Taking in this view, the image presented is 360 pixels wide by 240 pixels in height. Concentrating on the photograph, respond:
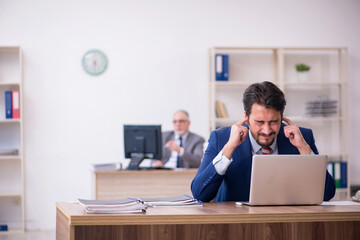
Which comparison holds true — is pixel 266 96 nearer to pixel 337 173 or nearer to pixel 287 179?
pixel 287 179

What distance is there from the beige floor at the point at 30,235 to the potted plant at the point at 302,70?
3552mm

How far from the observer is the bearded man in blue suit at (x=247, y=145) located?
2783mm

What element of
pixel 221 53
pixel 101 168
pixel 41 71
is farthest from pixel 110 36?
pixel 101 168

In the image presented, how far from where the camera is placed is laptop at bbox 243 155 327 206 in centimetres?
253

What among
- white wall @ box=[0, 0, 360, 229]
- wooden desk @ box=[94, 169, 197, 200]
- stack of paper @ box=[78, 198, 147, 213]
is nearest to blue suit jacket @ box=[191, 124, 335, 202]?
stack of paper @ box=[78, 198, 147, 213]

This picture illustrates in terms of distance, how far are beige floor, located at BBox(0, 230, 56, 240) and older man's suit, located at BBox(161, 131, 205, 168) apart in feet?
5.12

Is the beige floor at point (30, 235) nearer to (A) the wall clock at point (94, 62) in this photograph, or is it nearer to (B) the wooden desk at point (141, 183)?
(B) the wooden desk at point (141, 183)

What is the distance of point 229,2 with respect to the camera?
7020mm

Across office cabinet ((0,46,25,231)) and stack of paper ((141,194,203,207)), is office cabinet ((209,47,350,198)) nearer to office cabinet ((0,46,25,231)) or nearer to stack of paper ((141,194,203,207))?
office cabinet ((0,46,25,231))

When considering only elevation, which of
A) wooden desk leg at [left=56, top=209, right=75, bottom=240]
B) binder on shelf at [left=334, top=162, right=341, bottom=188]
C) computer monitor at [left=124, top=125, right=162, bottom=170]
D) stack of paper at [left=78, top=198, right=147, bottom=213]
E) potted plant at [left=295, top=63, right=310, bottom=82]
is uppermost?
potted plant at [left=295, top=63, right=310, bottom=82]

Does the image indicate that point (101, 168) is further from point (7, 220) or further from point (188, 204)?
point (188, 204)

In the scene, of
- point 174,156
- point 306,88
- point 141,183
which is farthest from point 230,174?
point 306,88

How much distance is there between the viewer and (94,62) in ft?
22.1

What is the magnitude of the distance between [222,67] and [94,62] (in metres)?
1.56
